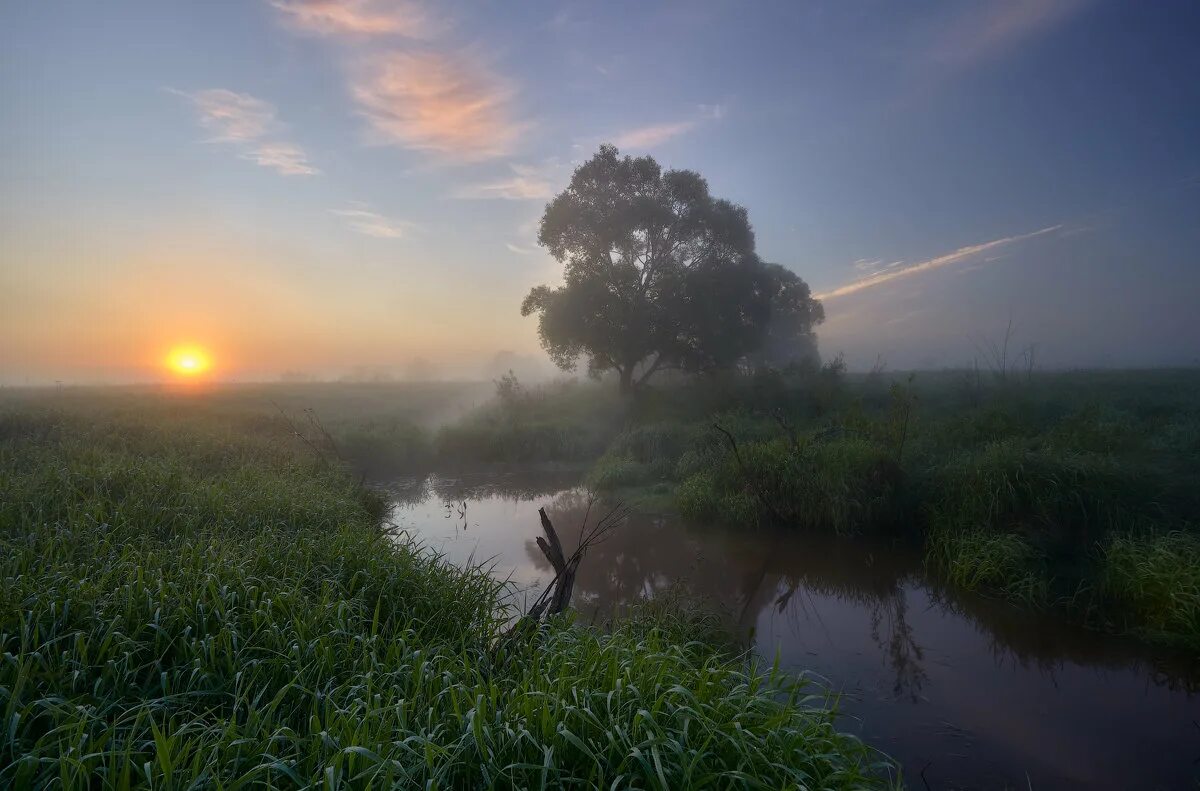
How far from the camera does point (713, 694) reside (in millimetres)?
3689

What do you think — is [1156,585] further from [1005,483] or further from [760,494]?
[760,494]

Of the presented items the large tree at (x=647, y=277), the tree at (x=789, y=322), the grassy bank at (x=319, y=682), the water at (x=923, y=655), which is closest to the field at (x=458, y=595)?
the grassy bank at (x=319, y=682)

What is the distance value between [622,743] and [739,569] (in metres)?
6.52

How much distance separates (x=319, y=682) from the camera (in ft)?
12.4

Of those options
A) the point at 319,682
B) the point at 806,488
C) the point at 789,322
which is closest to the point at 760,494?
the point at 806,488

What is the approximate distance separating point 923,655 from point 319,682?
605 cm

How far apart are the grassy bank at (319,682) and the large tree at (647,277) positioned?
53.2 ft

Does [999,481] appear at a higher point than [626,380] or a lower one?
lower

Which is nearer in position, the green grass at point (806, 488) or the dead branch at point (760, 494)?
the green grass at point (806, 488)

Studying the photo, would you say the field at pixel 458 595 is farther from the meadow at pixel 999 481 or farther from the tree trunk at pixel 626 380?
the tree trunk at pixel 626 380

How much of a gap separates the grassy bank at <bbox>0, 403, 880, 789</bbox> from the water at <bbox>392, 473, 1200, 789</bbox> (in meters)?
0.92

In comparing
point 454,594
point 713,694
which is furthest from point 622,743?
point 454,594

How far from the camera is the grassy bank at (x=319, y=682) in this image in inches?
108

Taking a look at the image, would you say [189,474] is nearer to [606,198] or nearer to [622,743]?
[622,743]
